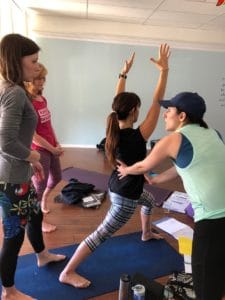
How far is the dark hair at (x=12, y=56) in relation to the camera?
1354 mm

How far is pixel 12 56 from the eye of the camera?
135cm

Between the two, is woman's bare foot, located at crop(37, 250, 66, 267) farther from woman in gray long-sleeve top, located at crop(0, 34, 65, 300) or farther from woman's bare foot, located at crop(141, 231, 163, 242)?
woman's bare foot, located at crop(141, 231, 163, 242)

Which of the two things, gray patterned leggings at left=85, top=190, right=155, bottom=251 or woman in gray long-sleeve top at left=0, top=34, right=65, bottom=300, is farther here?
gray patterned leggings at left=85, top=190, right=155, bottom=251

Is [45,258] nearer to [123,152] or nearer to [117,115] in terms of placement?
[123,152]

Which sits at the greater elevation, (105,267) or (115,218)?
(115,218)

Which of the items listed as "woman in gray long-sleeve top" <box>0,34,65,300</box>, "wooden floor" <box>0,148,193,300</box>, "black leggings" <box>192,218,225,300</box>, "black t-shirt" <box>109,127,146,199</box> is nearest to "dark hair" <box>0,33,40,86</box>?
"woman in gray long-sleeve top" <box>0,34,65,300</box>

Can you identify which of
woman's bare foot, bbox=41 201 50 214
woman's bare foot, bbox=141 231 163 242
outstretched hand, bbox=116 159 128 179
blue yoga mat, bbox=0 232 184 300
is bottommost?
blue yoga mat, bbox=0 232 184 300

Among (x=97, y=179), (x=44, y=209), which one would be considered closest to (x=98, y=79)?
(x=97, y=179)

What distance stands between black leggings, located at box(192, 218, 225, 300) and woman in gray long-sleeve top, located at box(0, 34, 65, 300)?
0.88m

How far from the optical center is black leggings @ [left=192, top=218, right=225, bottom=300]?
4.14 ft

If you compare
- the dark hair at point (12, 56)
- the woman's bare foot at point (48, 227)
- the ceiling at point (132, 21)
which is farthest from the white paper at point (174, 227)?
the ceiling at point (132, 21)

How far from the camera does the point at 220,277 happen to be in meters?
1.29

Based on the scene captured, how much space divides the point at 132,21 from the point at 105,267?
4.06 meters

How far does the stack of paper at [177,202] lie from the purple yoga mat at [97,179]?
62mm
